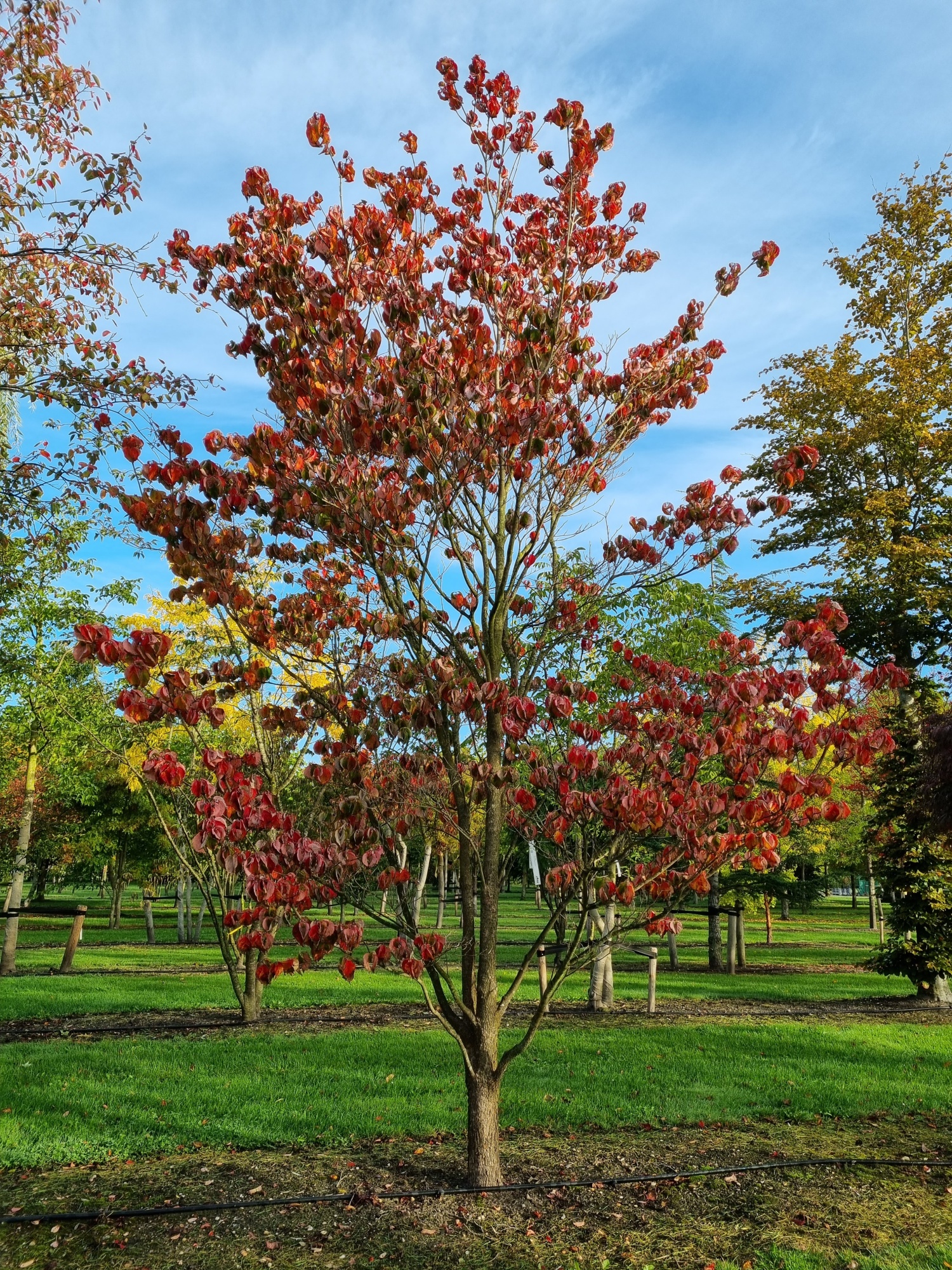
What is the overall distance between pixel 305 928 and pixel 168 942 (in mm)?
23327

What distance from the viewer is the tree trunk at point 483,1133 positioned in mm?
4785

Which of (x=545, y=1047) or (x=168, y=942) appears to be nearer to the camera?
(x=545, y=1047)

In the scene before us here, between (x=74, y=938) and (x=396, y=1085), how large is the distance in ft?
29.6

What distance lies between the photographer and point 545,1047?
8898 mm

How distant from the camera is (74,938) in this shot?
541 inches

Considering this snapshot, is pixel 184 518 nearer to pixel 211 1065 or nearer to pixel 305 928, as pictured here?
pixel 305 928

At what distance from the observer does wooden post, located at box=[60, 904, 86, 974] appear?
12.9 meters

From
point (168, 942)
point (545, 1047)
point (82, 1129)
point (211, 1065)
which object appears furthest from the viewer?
point (168, 942)

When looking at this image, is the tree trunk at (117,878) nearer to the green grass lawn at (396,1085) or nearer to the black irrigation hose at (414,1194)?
the green grass lawn at (396,1085)

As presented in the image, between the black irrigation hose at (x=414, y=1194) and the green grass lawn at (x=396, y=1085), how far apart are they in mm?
1082

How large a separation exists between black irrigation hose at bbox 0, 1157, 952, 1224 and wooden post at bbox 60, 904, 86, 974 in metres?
9.03

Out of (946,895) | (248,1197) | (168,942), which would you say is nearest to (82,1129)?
(248,1197)

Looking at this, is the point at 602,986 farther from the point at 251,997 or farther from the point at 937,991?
the point at 937,991

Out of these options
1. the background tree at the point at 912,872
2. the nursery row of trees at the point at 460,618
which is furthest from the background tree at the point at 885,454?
the nursery row of trees at the point at 460,618
